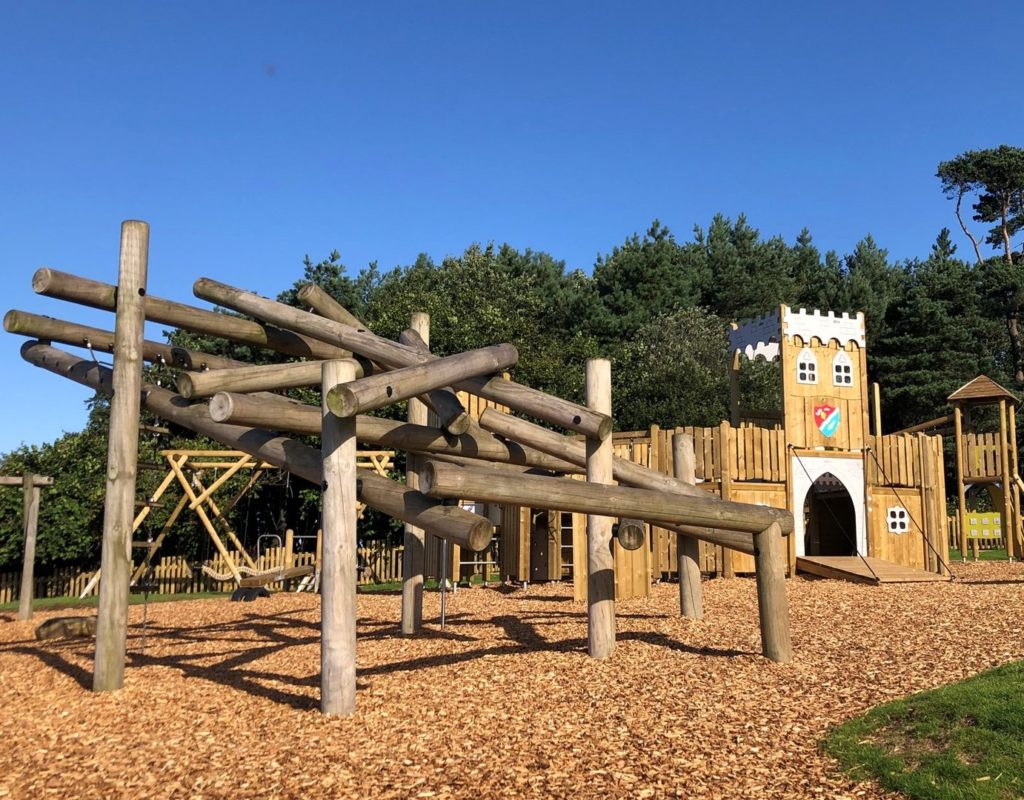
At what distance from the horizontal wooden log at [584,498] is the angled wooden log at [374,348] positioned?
837mm

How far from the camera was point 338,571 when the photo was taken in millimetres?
6324

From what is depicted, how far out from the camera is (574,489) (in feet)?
23.5

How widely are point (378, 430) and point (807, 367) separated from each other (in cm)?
1382

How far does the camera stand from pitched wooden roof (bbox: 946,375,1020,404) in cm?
2500

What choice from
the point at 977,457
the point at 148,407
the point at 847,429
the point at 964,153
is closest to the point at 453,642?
the point at 148,407

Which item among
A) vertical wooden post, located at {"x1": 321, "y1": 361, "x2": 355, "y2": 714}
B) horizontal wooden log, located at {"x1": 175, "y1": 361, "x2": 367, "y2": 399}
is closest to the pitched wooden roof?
horizontal wooden log, located at {"x1": 175, "y1": 361, "x2": 367, "y2": 399}

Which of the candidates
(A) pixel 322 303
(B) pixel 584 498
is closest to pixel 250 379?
(A) pixel 322 303

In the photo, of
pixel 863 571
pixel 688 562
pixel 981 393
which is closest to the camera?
pixel 688 562

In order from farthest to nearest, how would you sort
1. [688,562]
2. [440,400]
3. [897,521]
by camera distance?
[897,521] → [688,562] → [440,400]

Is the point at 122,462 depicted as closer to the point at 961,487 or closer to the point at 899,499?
the point at 899,499

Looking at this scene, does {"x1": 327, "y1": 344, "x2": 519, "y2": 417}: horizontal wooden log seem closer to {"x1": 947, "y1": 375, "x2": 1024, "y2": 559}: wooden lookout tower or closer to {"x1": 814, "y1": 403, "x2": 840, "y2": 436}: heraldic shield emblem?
{"x1": 814, "y1": 403, "x2": 840, "y2": 436}: heraldic shield emblem

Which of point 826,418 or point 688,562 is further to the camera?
point 826,418

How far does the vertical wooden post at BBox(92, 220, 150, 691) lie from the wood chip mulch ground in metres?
0.36

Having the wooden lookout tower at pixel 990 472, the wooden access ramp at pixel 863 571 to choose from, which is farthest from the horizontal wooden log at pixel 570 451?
the wooden lookout tower at pixel 990 472
